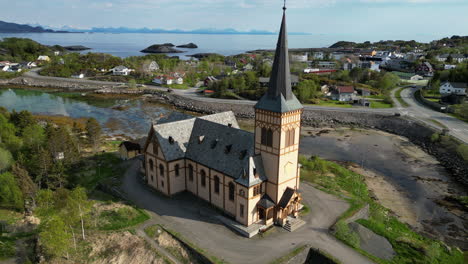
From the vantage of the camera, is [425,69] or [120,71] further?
[120,71]

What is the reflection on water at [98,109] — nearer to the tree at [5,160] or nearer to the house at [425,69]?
the tree at [5,160]

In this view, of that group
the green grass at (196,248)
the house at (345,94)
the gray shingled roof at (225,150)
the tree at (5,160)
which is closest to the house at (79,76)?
the tree at (5,160)

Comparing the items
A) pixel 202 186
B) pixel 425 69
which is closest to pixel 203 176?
pixel 202 186

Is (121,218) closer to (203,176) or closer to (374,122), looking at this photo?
(203,176)

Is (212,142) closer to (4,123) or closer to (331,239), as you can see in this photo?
(331,239)

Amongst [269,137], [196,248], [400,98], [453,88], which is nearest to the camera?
[196,248]

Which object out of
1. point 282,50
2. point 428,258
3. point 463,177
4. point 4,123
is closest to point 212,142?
point 282,50
